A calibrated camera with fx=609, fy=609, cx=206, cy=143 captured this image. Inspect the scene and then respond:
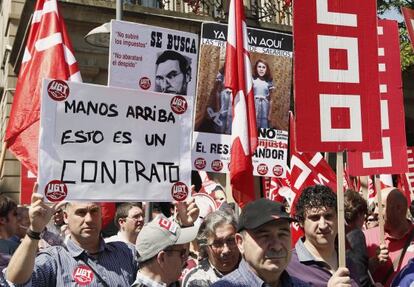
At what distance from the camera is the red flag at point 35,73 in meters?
5.41

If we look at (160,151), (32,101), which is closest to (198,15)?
(32,101)

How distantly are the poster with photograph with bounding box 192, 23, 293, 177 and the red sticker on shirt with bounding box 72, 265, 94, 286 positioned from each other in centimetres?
294

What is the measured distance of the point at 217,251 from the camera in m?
3.84

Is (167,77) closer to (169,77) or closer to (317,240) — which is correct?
(169,77)

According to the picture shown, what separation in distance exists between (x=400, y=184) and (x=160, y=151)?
5.34 metres

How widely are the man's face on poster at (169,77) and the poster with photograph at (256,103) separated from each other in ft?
2.57

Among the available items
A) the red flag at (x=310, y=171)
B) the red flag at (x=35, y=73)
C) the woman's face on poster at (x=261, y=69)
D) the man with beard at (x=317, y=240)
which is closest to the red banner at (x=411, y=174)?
the red flag at (x=310, y=171)

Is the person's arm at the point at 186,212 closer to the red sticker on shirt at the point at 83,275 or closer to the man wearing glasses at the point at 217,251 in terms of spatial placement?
the man wearing glasses at the point at 217,251

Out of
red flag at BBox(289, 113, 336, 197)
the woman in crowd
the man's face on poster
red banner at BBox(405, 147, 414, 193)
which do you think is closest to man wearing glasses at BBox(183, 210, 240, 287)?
the man's face on poster

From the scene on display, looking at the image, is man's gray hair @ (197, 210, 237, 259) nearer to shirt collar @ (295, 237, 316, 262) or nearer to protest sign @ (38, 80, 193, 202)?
protest sign @ (38, 80, 193, 202)

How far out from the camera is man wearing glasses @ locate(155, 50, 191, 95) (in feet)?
19.3

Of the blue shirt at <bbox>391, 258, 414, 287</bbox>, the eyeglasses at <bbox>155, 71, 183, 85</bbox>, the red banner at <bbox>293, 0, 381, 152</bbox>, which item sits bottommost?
the blue shirt at <bbox>391, 258, 414, 287</bbox>

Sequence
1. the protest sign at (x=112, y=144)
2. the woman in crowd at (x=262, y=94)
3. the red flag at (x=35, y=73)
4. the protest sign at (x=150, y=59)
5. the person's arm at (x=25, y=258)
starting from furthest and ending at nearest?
the woman in crowd at (x=262, y=94) < the protest sign at (x=150, y=59) < the red flag at (x=35, y=73) < the protest sign at (x=112, y=144) < the person's arm at (x=25, y=258)

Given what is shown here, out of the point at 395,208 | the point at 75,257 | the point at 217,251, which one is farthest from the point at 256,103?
the point at 75,257
